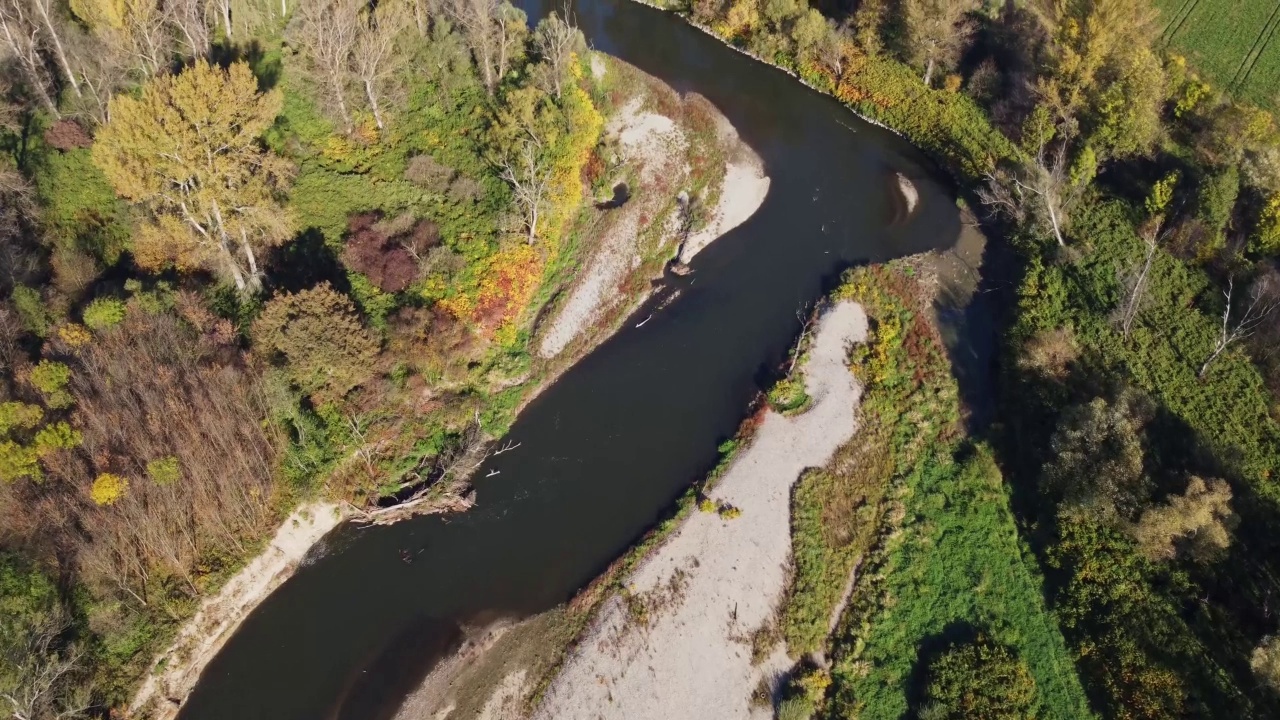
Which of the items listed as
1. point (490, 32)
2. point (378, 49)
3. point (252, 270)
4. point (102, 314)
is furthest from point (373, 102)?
point (102, 314)

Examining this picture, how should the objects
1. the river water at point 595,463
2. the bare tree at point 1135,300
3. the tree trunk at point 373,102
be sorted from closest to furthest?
the river water at point 595,463 → the bare tree at point 1135,300 → the tree trunk at point 373,102

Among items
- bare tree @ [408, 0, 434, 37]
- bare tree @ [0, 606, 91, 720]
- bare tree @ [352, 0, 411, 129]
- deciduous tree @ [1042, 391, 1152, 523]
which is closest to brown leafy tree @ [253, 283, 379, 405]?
bare tree @ [0, 606, 91, 720]

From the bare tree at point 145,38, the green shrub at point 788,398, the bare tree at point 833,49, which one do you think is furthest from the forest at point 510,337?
the bare tree at point 833,49

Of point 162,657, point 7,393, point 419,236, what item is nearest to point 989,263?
point 419,236

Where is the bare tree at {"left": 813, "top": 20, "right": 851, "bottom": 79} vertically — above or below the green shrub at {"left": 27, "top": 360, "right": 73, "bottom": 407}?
above

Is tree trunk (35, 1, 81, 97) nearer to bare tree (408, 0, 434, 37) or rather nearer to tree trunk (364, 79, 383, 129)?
tree trunk (364, 79, 383, 129)

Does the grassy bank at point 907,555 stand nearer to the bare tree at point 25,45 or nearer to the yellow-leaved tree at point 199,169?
the yellow-leaved tree at point 199,169
